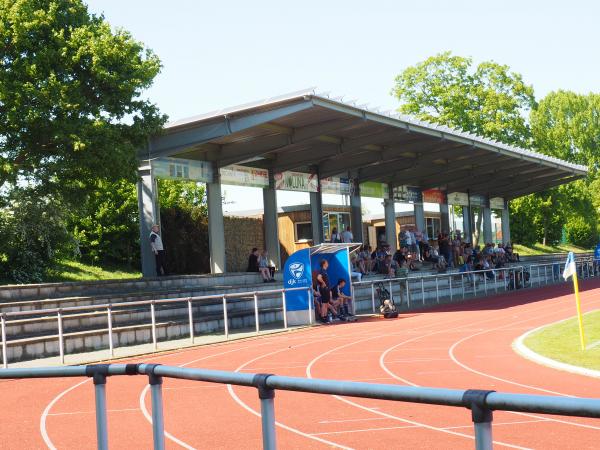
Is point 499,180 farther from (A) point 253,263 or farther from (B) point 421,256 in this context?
(A) point 253,263

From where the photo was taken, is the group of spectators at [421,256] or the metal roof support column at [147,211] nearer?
the metal roof support column at [147,211]

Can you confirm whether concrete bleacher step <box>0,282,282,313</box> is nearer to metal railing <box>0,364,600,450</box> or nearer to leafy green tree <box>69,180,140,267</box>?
leafy green tree <box>69,180,140,267</box>

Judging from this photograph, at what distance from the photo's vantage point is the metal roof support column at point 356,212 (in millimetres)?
37000

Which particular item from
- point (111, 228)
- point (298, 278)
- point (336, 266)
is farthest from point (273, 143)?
point (111, 228)

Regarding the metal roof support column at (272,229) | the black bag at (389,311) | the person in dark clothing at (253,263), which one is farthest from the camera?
the metal roof support column at (272,229)

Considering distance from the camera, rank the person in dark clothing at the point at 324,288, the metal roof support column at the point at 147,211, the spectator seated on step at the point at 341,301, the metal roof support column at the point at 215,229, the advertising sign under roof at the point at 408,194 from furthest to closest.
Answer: the advertising sign under roof at the point at 408,194, the metal roof support column at the point at 215,229, the metal roof support column at the point at 147,211, the spectator seated on step at the point at 341,301, the person in dark clothing at the point at 324,288

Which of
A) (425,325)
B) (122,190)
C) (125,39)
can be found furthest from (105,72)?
(122,190)

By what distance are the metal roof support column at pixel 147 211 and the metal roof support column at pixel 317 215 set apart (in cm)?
967

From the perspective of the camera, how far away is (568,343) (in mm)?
14578

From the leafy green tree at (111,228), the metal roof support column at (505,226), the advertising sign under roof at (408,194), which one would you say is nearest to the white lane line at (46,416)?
the leafy green tree at (111,228)

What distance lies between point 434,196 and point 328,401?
1484 inches

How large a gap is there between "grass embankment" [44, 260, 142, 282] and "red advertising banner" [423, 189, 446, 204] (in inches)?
688

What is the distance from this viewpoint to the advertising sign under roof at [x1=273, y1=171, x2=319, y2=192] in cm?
3216

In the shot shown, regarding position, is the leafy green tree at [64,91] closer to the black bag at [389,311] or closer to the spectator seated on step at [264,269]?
the spectator seated on step at [264,269]
